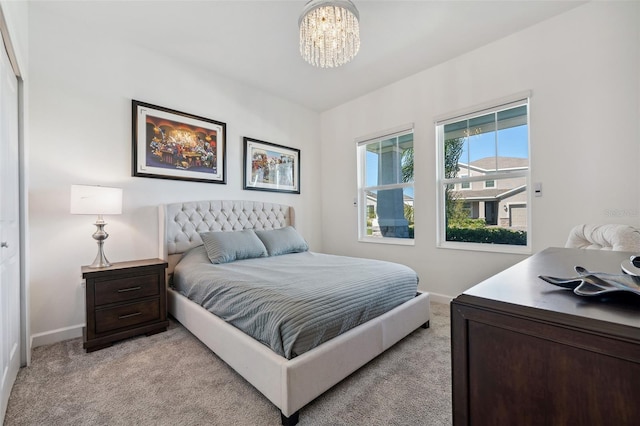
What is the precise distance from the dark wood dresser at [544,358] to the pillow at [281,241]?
2696 millimetres

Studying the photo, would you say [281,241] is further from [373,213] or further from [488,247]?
[488,247]

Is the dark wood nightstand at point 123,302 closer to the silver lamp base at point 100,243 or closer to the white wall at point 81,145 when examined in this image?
the silver lamp base at point 100,243

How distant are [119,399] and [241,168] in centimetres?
263

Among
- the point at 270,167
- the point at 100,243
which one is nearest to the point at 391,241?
the point at 270,167

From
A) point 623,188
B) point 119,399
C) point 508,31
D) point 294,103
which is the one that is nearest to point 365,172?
point 294,103

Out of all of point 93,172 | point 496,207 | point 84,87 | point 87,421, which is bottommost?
point 87,421

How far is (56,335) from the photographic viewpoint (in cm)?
234

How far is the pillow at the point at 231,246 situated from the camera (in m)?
2.75

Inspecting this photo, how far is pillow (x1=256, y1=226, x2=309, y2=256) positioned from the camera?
3.21 metres

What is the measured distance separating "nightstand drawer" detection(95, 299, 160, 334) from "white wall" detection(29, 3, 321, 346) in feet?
1.64

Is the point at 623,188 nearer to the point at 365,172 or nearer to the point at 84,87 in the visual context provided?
the point at 365,172

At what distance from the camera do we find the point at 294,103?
427 centimetres

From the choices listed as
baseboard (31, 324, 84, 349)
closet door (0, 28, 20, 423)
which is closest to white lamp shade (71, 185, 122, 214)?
closet door (0, 28, 20, 423)

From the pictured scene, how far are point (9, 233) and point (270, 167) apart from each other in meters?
2.67
